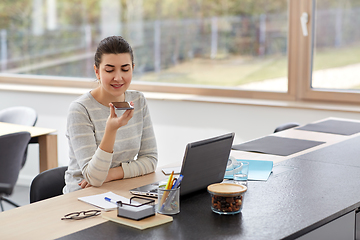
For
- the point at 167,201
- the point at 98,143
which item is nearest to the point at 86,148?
the point at 98,143

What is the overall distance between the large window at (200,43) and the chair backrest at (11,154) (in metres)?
1.60

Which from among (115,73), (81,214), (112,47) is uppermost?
(112,47)

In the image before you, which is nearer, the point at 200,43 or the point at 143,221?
the point at 143,221

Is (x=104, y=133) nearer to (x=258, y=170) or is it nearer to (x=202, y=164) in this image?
(x=202, y=164)

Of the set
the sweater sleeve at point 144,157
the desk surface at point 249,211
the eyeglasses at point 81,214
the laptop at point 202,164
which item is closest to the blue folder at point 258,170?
the desk surface at point 249,211

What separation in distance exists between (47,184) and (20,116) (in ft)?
5.81

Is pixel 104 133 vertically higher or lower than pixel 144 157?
higher

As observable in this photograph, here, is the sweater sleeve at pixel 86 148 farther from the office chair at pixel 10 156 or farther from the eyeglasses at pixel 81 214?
the office chair at pixel 10 156

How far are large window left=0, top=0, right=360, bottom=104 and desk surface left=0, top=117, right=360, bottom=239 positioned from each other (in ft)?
5.91

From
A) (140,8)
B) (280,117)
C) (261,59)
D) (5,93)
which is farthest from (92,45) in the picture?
(280,117)

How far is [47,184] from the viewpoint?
6.97 ft

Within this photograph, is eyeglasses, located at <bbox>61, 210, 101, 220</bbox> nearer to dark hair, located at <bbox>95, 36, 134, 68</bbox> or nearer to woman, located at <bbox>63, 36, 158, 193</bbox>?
woman, located at <bbox>63, 36, 158, 193</bbox>

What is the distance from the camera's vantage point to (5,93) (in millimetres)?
4738

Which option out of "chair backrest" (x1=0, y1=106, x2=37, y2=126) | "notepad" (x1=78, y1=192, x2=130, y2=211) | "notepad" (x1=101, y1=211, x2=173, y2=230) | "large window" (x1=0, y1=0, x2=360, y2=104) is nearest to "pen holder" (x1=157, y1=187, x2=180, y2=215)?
"notepad" (x1=101, y1=211, x2=173, y2=230)
